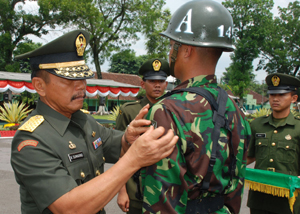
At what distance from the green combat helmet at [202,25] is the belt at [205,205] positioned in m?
0.96

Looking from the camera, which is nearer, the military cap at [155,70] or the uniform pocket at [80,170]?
the uniform pocket at [80,170]

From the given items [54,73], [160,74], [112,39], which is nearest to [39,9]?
[112,39]

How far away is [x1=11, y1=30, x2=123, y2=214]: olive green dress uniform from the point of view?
1562 millimetres

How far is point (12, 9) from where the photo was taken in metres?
25.8

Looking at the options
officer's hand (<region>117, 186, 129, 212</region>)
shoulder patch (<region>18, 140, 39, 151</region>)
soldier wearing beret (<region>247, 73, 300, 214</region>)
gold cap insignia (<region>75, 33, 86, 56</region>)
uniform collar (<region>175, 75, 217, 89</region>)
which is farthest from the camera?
soldier wearing beret (<region>247, 73, 300, 214</region>)

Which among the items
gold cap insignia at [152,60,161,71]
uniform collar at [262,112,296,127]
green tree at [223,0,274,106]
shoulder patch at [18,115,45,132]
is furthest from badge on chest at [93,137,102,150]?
green tree at [223,0,274,106]

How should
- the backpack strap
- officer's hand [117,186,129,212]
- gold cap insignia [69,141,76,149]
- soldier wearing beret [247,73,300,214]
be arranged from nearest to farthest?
the backpack strap
gold cap insignia [69,141,76,149]
officer's hand [117,186,129,212]
soldier wearing beret [247,73,300,214]

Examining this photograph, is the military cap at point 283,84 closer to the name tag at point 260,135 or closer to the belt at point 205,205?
the name tag at point 260,135

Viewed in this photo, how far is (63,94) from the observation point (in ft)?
6.34

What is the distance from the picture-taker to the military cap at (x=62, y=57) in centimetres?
188

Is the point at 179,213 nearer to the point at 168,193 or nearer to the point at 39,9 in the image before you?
the point at 168,193

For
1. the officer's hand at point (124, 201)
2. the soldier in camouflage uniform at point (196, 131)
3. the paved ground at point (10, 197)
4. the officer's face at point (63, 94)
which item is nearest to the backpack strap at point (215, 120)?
the soldier in camouflage uniform at point (196, 131)

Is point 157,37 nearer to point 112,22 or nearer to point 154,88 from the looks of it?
point 112,22

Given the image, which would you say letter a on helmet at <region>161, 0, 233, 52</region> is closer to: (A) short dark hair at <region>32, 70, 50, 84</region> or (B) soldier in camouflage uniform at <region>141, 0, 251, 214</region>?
(B) soldier in camouflage uniform at <region>141, 0, 251, 214</region>
